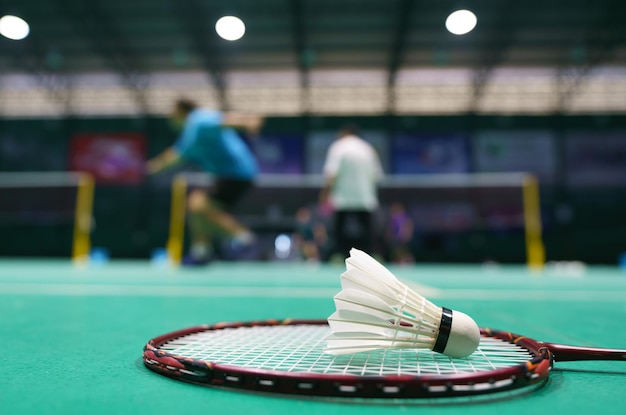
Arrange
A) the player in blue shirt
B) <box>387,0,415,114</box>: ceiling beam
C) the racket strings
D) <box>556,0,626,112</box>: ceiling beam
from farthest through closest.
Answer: <box>387,0,415,114</box>: ceiling beam → <box>556,0,626,112</box>: ceiling beam → the player in blue shirt → the racket strings

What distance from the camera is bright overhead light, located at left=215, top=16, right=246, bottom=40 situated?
386cm

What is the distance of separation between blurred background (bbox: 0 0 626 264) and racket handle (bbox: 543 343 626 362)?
32.4 ft

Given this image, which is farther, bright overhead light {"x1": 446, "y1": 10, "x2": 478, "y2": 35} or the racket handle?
bright overhead light {"x1": 446, "y1": 10, "x2": 478, "y2": 35}

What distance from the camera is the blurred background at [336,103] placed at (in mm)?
12336

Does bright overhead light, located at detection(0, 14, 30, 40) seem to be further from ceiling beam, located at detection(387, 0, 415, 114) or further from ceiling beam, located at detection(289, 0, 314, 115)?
ceiling beam, located at detection(387, 0, 415, 114)

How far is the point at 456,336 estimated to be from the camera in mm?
938

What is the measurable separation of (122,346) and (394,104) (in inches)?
619

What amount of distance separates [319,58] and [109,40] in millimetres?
5990

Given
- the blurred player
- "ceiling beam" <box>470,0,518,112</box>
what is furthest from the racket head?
"ceiling beam" <box>470,0,518,112</box>

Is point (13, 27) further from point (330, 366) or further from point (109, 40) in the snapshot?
point (109, 40)

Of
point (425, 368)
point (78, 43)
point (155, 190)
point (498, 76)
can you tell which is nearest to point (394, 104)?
point (498, 76)

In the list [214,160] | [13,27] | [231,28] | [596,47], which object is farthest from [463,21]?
[596,47]

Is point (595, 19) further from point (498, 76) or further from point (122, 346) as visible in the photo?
point (122, 346)

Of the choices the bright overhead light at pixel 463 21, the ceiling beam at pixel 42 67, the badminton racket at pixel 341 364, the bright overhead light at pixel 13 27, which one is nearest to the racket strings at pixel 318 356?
the badminton racket at pixel 341 364
